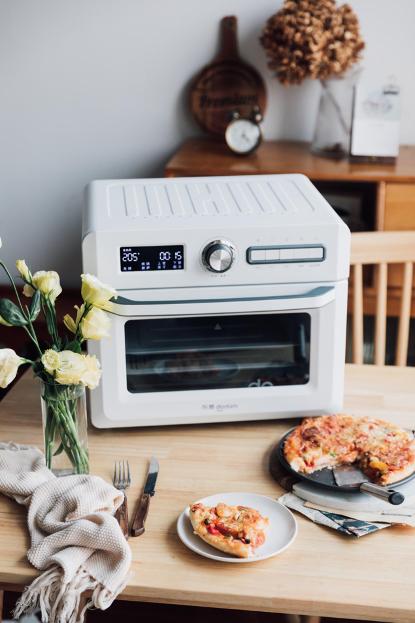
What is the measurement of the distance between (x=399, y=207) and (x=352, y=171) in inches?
7.4

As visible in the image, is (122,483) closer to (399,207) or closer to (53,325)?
(53,325)

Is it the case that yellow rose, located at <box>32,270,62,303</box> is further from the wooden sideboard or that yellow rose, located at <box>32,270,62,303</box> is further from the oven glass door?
the wooden sideboard

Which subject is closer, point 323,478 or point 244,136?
point 323,478

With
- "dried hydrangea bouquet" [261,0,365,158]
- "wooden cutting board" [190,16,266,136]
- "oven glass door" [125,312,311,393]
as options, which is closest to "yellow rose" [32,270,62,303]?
"oven glass door" [125,312,311,393]

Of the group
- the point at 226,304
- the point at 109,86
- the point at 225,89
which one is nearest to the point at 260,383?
the point at 226,304

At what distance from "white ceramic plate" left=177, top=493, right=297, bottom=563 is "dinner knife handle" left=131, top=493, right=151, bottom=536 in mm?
57

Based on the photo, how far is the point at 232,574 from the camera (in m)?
1.13

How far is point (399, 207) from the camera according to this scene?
255 centimetres

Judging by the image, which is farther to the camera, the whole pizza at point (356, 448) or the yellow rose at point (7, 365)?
the whole pizza at point (356, 448)

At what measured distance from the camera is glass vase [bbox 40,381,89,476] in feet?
4.17

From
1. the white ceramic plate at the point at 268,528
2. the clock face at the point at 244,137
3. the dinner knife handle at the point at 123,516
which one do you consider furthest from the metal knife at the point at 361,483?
the clock face at the point at 244,137

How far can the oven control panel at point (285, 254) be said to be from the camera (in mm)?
1403

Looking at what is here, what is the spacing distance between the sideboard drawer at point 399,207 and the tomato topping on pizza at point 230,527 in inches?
61.0

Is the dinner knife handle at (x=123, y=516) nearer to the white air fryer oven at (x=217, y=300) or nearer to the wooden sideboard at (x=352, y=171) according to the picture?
the white air fryer oven at (x=217, y=300)
